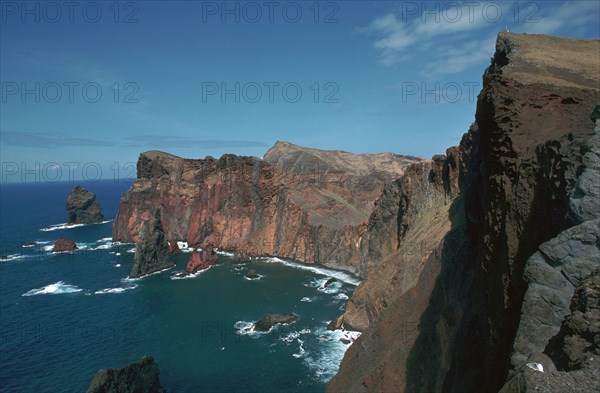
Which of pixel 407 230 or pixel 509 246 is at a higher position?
pixel 509 246

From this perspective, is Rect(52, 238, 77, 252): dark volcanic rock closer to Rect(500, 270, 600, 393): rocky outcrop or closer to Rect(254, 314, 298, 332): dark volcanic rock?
Rect(254, 314, 298, 332): dark volcanic rock

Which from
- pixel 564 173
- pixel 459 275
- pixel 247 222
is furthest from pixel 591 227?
pixel 247 222

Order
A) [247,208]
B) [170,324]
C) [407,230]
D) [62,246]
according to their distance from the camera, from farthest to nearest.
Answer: [247,208], [62,246], [407,230], [170,324]

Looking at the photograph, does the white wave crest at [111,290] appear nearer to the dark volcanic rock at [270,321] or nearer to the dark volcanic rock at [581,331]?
the dark volcanic rock at [270,321]

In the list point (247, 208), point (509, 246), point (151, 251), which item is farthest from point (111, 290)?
point (509, 246)

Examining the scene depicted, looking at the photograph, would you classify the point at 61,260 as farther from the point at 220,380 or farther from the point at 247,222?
the point at 220,380

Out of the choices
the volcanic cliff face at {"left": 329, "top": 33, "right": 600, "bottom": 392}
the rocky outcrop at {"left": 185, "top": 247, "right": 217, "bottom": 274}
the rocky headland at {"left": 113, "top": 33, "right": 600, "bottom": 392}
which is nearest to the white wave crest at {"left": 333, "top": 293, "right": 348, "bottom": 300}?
the rocky headland at {"left": 113, "top": 33, "right": 600, "bottom": 392}

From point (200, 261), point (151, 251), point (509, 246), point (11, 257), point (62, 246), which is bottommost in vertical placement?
point (11, 257)

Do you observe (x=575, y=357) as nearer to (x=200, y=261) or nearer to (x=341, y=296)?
(x=341, y=296)
